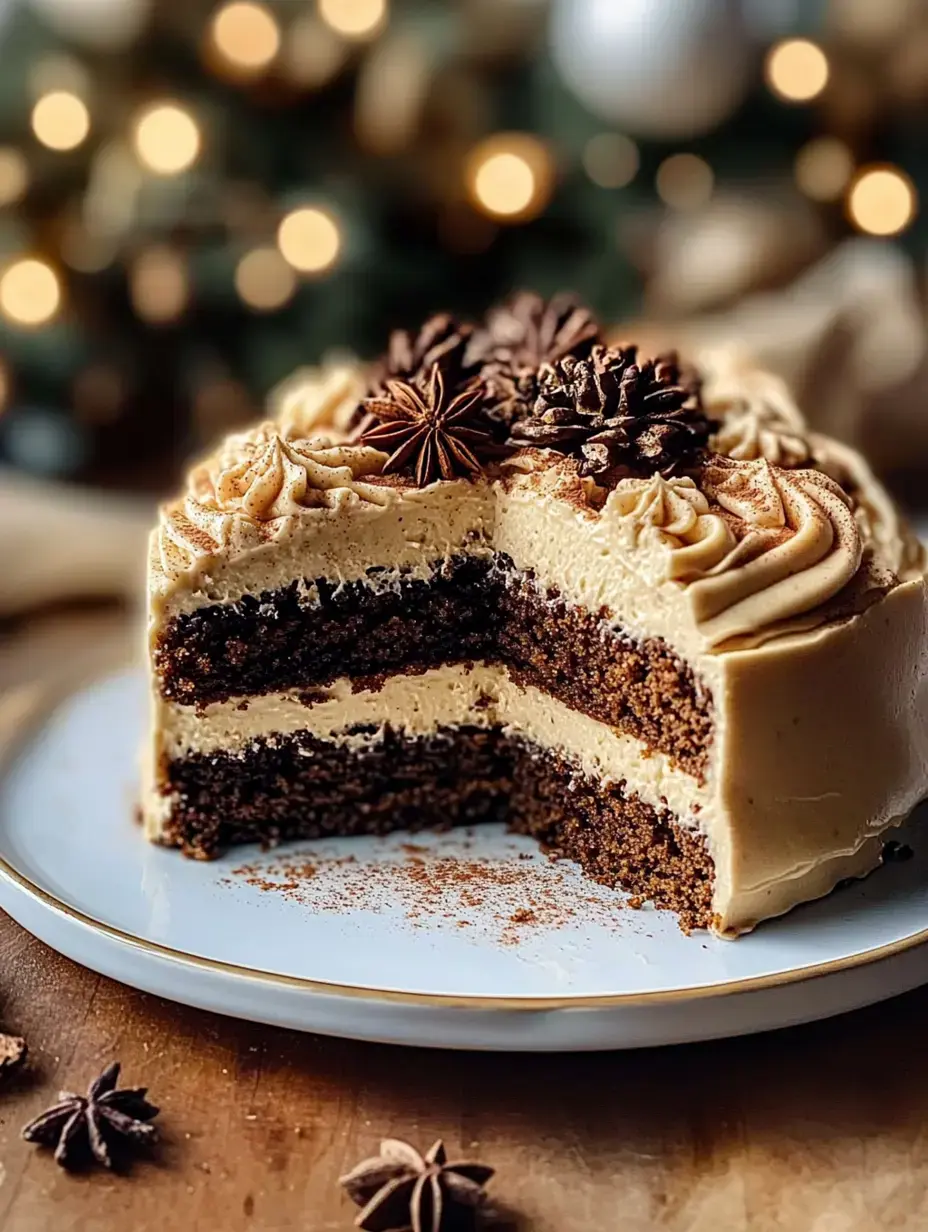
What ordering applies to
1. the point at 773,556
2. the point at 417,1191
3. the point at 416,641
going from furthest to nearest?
the point at 416,641 < the point at 773,556 < the point at 417,1191

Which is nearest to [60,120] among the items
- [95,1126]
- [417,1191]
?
[95,1126]

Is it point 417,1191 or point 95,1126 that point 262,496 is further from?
point 417,1191

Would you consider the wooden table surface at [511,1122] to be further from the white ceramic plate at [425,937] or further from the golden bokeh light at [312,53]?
the golden bokeh light at [312,53]

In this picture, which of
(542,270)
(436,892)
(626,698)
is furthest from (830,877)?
(542,270)

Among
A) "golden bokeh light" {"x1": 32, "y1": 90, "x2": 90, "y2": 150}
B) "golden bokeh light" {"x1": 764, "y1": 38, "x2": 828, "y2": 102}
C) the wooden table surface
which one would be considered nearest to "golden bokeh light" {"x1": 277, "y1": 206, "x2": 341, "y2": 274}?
"golden bokeh light" {"x1": 32, "y1": 90, "x2": 90, "y2": 150}

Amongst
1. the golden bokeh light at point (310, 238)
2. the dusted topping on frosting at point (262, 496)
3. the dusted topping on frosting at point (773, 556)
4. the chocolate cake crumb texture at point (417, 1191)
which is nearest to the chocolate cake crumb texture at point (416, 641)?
the dusted topping on frosting at point (262, 496)

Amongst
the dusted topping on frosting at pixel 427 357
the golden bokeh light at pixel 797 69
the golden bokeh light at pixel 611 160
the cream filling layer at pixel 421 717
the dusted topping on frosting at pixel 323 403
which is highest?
the golden bokeh light at pixel 797 69
